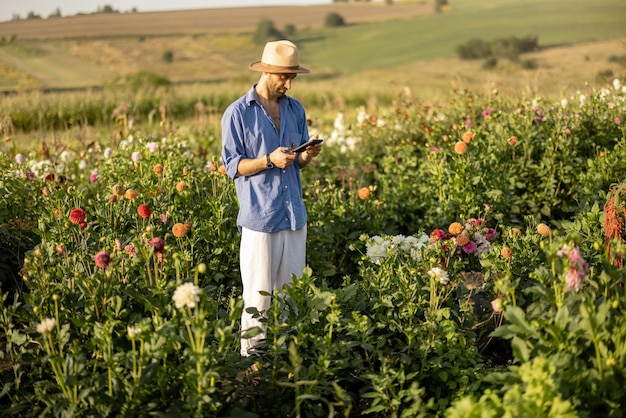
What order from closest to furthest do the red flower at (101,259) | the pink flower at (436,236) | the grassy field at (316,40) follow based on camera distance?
the red flower at (101,259) < the pink flower at (436,236) < the grassy field at (316,40)

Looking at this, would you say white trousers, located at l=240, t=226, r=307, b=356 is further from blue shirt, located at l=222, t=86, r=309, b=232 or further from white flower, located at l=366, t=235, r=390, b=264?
white flower, located at l=366, t=235, r=390, b=264

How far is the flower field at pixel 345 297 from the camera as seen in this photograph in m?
2.69

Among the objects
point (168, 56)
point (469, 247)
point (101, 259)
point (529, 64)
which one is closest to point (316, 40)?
point (168, 56)

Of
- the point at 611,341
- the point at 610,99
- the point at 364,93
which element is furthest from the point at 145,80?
the point at 611,341

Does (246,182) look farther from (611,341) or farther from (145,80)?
(145,80)

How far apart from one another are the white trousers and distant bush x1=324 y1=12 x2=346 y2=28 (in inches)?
1628

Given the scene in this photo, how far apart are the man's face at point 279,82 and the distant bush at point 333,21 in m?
41.2

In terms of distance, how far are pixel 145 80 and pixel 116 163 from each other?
1795 centimetres

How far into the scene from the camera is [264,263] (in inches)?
144

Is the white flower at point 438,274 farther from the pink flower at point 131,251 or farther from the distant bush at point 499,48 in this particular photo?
the distant bush at point 499,48

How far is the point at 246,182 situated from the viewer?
369 centimetres

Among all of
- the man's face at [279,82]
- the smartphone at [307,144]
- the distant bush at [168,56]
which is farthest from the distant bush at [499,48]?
the smartphone at [307,144]

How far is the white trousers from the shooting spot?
366cm

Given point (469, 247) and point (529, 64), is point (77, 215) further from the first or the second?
point (529, 64)
